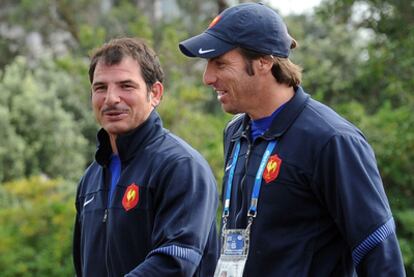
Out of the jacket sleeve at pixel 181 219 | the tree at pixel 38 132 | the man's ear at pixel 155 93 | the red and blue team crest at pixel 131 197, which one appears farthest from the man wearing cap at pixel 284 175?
the tree at pixel 38 132

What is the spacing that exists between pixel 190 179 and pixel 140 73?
2.26ft

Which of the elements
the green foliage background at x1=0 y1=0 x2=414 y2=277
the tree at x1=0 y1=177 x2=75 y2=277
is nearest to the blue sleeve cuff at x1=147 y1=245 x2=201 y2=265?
the green foliage background at x1=0 y1=0 x2=414 y2=277

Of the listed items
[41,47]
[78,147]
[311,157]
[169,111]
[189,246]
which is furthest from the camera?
[41,47]

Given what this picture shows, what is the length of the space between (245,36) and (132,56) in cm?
110

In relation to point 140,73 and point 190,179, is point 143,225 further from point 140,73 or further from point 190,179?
point 140,73

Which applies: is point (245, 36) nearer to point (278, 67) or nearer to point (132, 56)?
point (278, 67)

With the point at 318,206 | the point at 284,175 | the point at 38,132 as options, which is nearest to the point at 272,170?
the point at 284,175

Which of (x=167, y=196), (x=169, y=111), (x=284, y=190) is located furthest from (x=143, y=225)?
(x=169, y=111)

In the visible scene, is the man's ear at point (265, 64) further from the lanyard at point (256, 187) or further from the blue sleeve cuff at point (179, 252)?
the blue sleeve cuff at point (179, 252)

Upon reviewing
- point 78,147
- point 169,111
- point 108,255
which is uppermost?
point 108,255

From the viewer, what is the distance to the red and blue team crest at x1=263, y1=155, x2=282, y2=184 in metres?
4.50

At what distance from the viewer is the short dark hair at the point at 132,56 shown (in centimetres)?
558

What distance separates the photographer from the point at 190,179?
527 cm

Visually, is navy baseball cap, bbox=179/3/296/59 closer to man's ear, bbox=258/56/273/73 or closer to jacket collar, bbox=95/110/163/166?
man's ear, bbox=258/56/273/73
